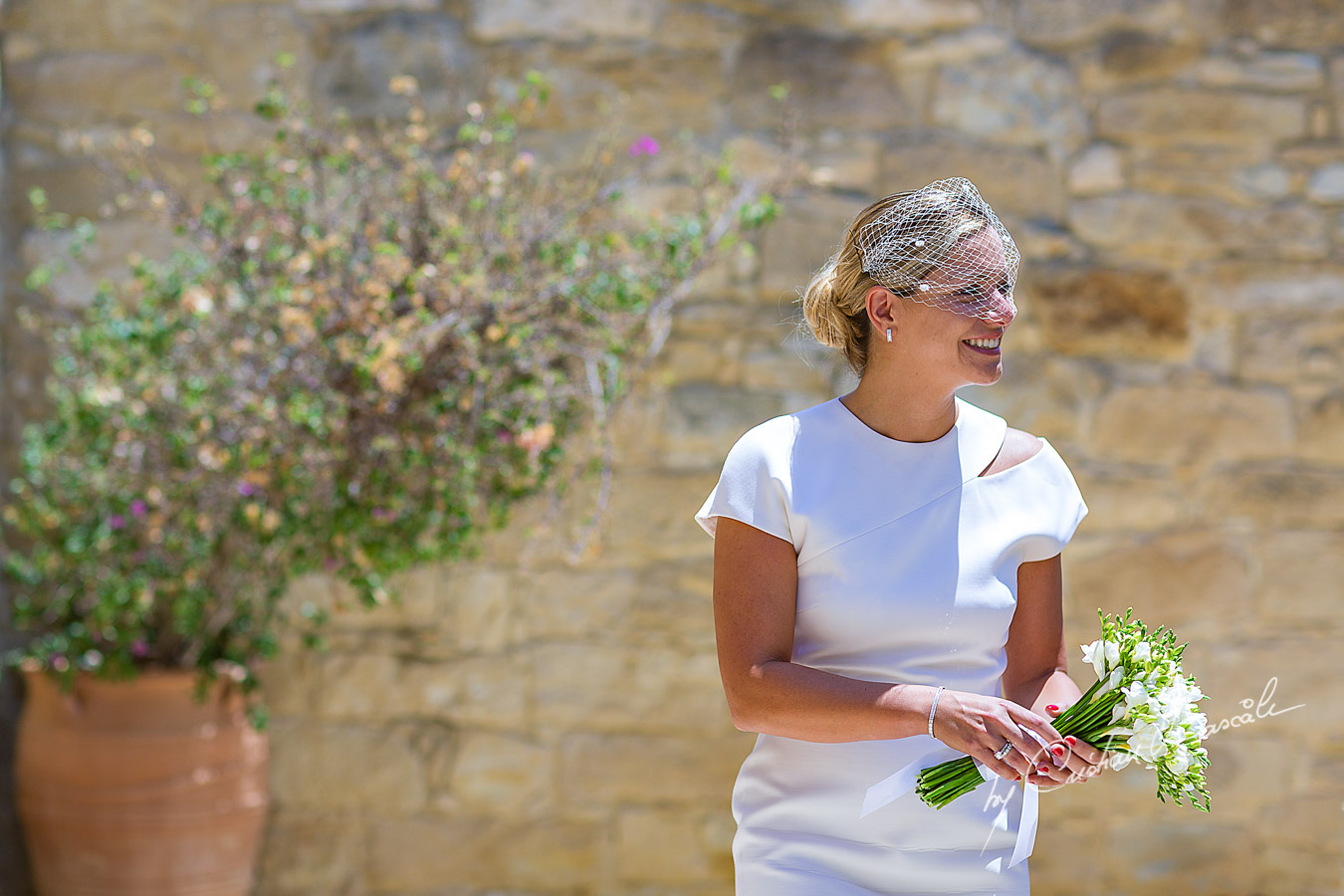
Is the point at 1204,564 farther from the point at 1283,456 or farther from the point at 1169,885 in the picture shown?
the point at 1169,885

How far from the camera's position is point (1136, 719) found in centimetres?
145

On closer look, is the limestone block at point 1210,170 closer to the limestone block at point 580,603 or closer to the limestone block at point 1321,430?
the limestone block at point 1321,430

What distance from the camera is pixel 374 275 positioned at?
284 cm

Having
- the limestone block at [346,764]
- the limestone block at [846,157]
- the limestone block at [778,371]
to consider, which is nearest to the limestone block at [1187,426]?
the limestone block at [778,371]

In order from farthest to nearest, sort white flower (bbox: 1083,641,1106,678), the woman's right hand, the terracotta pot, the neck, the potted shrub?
the terracotta pot → the potted shrub → the neck → white flower (bbox: 1083,641,1106,678) → the woman's right hand

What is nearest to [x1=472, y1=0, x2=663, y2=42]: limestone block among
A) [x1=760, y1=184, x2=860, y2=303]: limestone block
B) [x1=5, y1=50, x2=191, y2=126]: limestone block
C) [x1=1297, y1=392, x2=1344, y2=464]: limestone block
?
[x1=760, y1=184, x2=860, y2=303]: limestone block

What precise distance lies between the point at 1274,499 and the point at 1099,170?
1073 millimetres

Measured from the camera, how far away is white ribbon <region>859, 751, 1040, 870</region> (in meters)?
1.59

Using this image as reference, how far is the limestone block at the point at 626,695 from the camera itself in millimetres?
3354

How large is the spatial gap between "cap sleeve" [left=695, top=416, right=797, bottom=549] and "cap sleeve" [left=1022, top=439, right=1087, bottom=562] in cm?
37

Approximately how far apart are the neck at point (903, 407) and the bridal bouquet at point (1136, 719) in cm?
37

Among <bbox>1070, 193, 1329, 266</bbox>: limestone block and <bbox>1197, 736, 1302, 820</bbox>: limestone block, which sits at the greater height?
<bbox>1070, 193, 1329, 266</bbox>: limestone block

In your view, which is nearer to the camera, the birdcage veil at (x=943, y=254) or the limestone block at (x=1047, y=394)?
the birdcage veil at (x=943, y=254)

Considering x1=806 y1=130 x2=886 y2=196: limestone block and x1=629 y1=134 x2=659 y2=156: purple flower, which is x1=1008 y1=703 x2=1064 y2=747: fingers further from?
x1=806 y1=130 x2=886 y2=196: limestone block
